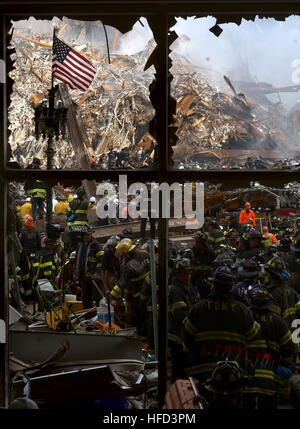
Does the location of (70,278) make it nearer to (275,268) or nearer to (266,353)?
(275,268)

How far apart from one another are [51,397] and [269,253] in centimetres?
705

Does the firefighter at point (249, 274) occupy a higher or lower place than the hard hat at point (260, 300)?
lower

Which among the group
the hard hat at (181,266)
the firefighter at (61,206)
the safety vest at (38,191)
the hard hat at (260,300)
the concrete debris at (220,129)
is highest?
the concrete debris at (220,129)

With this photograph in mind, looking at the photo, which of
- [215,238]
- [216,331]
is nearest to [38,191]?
[215,238]

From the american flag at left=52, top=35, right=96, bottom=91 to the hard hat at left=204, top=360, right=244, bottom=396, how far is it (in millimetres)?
4596

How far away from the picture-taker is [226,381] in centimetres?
366

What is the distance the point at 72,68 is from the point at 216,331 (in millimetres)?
4519

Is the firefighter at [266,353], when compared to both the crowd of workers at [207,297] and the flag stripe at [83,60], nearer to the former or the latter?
the crowd of workers at [207,297]

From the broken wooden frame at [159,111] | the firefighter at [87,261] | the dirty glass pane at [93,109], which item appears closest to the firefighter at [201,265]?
the firefighter at [87,261]

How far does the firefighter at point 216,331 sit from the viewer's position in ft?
14.4

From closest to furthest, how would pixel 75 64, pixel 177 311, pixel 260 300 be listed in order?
pixel 260 300 < pixel 177 311 < pixel 75 64

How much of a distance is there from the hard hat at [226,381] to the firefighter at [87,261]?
6.88 metres

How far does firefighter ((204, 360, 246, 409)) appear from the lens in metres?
3.65
